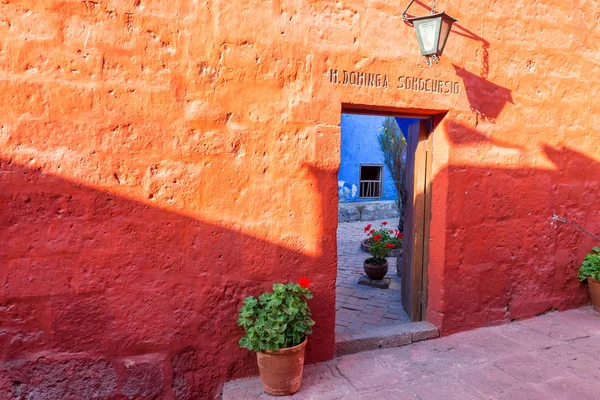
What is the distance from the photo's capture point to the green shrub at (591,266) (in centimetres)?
384

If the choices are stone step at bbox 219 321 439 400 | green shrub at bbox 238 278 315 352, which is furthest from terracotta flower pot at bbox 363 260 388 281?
green shrub at bbox 238 278 315 352

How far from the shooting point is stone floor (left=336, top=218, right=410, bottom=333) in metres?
4.00

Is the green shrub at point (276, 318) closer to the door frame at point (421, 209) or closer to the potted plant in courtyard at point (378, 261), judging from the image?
the door frame at point (421, 209)

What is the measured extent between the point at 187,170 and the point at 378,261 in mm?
3607

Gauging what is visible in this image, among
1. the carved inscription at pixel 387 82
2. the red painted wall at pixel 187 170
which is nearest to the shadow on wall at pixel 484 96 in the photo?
the red painted wall at pixel 187 170

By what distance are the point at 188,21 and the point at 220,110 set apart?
0.60m

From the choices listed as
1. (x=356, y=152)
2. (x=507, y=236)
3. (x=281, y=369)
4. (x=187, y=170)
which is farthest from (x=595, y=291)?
(x=356, y=152)

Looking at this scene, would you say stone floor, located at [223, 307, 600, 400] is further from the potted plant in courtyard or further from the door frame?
the potted plant in courtyard

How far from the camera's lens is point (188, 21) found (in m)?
2.53

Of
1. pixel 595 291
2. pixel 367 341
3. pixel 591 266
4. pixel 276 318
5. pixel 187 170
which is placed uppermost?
pixel 187 170

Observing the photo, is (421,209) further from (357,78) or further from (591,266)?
(591,266)

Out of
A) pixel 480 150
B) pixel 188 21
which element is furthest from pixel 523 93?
pixel 188 21

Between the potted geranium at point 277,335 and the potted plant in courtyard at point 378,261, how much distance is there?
2.96 metres

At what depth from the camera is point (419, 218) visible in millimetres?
3590
